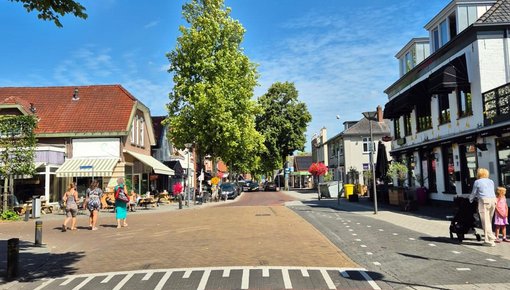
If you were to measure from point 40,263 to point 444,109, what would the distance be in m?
19.0

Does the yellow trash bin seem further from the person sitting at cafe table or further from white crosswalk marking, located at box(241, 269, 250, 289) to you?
white crosswalk marking, located at box(241, 269, 250, 289)

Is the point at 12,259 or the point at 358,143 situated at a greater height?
the point at 358,143

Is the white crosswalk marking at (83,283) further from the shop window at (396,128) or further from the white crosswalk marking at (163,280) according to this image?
the shop window at (396,128)

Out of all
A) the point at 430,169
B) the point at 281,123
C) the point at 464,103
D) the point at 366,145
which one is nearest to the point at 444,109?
the point at 464,103

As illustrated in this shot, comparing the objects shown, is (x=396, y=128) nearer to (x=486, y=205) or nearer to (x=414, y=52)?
(x=414, y=52)

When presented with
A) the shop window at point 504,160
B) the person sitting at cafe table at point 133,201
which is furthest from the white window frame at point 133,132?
the shop window at point 504,160

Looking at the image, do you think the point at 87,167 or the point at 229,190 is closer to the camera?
the point at 87,167

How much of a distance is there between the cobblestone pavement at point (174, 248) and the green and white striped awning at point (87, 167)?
415 inches

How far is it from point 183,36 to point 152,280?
97.3 feet

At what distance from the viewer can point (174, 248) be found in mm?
11023

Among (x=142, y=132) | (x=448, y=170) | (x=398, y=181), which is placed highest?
(x=142, y=132)

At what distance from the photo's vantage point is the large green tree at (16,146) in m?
20.9

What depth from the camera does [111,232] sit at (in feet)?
49.3

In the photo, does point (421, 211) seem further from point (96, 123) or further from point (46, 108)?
point (46, 108)
